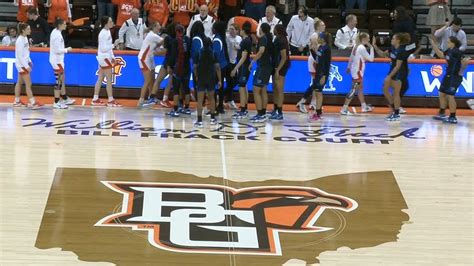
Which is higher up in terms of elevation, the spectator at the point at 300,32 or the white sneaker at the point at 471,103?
the spectator at the point at 300,32

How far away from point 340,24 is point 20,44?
8178 millimetres

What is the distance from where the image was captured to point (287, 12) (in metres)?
21.3

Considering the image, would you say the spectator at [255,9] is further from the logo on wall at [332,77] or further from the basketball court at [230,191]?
the basketball court at [230,191]

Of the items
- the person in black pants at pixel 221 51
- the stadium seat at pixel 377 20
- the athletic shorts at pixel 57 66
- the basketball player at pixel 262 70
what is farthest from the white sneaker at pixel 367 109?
the athletic shorts at pixel 57 66

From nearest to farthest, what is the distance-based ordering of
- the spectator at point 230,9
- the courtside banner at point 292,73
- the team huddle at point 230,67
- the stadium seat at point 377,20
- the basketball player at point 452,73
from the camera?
the team huddle at point 230,67 < the basketball player at point 452,73 < the courtside banner at point 292,73 < the spectator at point 230,9 < the stadium seat at point 377,20

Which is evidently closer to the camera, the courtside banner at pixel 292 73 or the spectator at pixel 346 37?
the courtside banner at pixel 292 73

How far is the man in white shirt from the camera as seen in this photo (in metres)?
19.4

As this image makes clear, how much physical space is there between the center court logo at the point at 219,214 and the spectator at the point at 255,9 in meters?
8.49

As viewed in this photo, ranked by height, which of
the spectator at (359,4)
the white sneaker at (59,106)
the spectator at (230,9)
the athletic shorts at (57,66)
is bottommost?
the white sneaker at (59,106)

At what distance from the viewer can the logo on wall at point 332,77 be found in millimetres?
18984

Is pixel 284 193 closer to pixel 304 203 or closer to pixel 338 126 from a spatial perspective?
pixel 304 203

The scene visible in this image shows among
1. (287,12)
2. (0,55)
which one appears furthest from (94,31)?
(287,12)

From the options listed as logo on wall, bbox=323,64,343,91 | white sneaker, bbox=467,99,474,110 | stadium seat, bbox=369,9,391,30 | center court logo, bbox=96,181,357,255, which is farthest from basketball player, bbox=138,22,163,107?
white sneaker, bbox=467,99,474,110

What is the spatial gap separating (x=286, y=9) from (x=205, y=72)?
5639 millimetres
